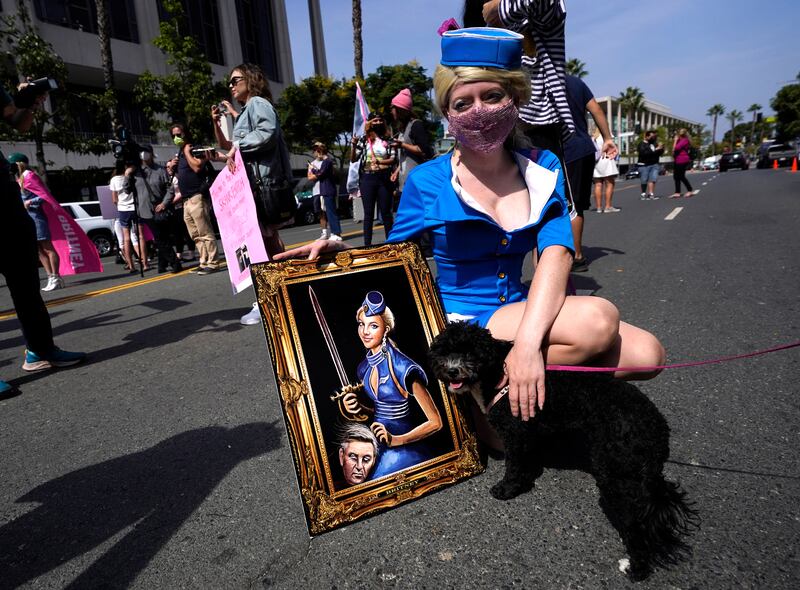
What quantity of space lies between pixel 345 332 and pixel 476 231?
688 millimetres

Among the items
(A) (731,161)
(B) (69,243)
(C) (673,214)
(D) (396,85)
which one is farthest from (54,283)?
(A) (731,161)

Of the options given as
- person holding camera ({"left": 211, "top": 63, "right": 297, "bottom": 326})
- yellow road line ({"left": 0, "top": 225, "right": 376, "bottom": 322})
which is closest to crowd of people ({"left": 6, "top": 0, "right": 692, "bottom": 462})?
person holding camera ({"left": 211, "top": 63, "right": 297, "bottom": 326})

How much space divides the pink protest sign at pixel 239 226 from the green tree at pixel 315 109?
25830mm

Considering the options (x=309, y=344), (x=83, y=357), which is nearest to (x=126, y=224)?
(x=83, y=357)

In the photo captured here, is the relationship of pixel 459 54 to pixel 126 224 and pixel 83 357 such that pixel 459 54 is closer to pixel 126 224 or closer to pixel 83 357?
pixel 83 357

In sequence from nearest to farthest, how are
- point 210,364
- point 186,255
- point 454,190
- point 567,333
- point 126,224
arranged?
point 567,333
point 454,190
point 210,364
point 126,224
point 186,255

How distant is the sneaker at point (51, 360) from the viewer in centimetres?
363

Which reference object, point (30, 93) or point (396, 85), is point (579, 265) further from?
point (396, 85)

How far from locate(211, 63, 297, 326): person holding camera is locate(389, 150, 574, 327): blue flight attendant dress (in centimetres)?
194

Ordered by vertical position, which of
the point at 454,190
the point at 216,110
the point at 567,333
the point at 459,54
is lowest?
the point at 567,333

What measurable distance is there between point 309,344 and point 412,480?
0.64 metres

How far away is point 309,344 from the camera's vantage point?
1796mm

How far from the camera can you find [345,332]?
1861mm

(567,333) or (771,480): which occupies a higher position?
(567,333)
